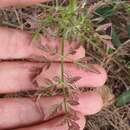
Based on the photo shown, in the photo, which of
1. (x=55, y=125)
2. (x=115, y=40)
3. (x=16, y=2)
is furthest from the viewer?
(x=115, y=40)

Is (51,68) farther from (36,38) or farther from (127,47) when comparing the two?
(127,47)

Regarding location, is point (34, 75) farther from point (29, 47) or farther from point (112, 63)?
point (112, 63)

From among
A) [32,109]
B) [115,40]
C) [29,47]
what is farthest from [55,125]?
[115,40]

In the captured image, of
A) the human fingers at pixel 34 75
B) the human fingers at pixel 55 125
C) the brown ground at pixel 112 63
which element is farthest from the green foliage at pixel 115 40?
the human fingers at pixel 55 125

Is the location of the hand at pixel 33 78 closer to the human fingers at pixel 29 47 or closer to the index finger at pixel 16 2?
the human fingers at pixel 29 47

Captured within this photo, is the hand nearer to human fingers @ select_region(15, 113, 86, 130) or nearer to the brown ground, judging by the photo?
human fingers @ select_region(15, 113, 86, 130)

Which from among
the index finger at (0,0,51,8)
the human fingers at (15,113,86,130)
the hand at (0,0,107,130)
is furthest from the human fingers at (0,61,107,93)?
the index finger at (0,0,51,8)
